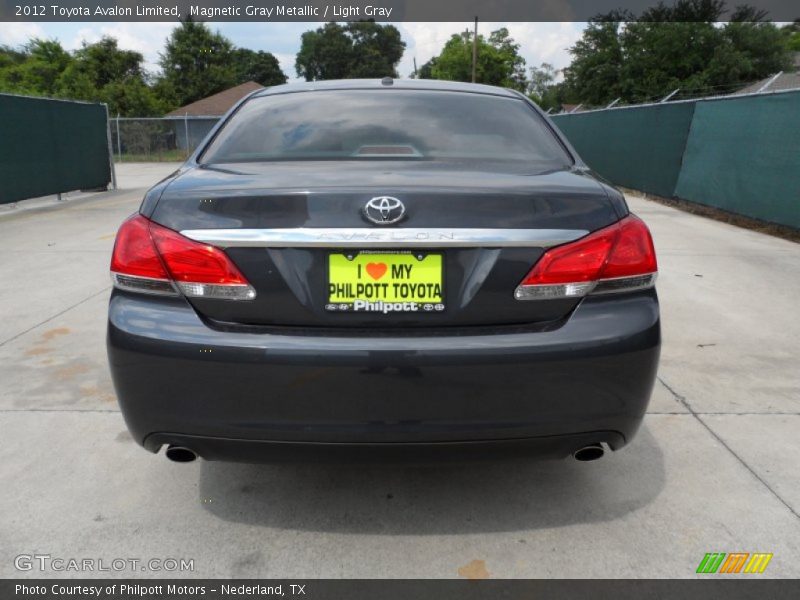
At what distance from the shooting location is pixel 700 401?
345cm

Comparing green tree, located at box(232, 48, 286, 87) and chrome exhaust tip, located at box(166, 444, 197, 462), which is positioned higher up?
green tree, located at box(232, 48, 286, 87)

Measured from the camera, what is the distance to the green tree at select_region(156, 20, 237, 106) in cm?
5712

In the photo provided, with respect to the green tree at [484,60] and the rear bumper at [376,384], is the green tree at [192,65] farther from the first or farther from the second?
the rear bumper at [376,384]

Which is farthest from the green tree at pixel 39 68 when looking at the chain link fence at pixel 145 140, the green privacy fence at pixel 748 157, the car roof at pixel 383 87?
the car roof at pixel 383 87

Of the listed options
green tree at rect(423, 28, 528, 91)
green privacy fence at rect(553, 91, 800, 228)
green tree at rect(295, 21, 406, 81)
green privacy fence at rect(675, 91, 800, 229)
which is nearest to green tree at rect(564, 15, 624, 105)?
green tree at rect(423, 28, 528, 91)

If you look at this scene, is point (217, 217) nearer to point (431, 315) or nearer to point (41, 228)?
point (431, 315)

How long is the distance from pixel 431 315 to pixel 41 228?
31.3 feet

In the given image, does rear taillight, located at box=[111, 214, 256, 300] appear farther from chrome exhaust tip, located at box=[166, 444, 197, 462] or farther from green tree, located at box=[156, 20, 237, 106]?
green tree, located at box=[156, 20, 237, 106]

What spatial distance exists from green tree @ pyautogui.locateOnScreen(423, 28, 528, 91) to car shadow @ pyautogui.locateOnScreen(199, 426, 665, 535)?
210 feet

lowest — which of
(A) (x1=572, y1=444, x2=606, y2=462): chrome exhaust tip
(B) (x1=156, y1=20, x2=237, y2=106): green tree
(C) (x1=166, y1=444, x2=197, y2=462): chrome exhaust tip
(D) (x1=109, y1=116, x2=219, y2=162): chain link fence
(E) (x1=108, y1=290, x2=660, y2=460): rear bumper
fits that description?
(D) (x1=109, y1=116, x2=219, y2=162): chain link fence

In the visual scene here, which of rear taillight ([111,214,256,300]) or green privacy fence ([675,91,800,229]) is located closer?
rear taillight ([111,214,256,300])

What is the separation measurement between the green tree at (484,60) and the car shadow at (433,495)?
6415cm

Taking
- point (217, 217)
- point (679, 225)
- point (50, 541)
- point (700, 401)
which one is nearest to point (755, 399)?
point (700, 401)

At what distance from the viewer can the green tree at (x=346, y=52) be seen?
9169cm
